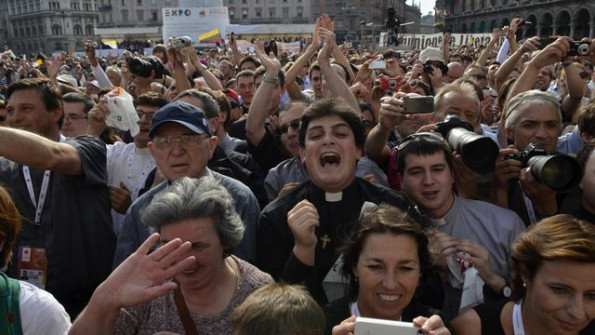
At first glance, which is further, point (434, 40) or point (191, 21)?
point (191, 21)

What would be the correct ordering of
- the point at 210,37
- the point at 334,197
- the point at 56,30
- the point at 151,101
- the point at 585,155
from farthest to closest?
1. the point at 56,30
2. the point at 210,37
3. the point at 151,101
4. the point at 334,197
5. the point at 585,155

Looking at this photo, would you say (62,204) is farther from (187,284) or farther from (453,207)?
(453,207)

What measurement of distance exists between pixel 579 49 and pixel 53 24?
11351cm

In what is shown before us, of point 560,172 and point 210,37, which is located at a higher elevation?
point 210,37

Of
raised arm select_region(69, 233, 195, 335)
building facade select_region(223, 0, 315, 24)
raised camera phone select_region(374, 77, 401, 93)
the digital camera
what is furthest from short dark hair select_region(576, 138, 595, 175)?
building facade select_region(223, 0, 315, 24)

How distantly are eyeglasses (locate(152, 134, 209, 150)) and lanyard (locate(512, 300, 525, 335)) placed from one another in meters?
1.81

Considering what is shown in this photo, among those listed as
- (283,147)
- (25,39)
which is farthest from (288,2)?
(283,147)

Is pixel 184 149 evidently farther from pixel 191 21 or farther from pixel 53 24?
pixel 53 24

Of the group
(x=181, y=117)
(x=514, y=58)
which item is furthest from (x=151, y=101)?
(x=514, y=58)

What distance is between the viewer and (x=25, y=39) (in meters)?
106

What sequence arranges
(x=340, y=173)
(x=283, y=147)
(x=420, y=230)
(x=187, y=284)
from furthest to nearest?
(x=283, y=147) → (x=340, y=173) → (x=420, y=230) → (x=187, y=284)

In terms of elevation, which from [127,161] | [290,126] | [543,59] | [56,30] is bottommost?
[127,161]

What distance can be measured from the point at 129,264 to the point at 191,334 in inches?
16.7

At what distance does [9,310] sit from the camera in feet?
5.94
